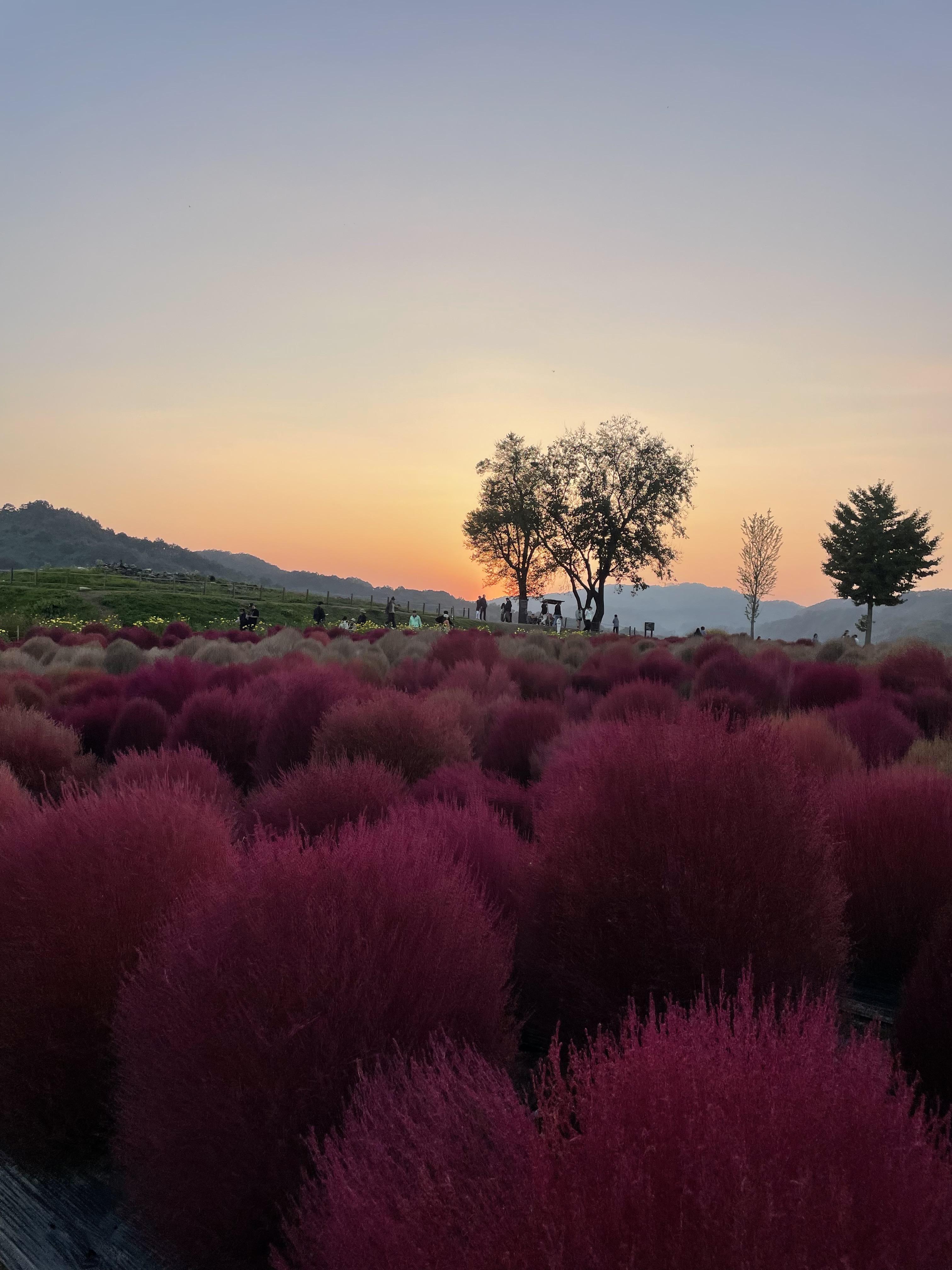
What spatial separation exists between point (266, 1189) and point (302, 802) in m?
2.21

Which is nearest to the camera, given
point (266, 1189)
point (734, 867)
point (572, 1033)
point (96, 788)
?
point (266, 1189)

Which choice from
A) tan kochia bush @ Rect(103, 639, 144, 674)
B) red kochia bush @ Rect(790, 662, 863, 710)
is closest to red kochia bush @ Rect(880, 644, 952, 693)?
red kochia bush @ Rect(790, 662, 863, 710)

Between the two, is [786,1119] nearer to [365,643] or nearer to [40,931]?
[40,931]

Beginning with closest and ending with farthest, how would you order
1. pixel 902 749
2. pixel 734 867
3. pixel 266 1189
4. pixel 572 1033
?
pixel 266 1189
pixel 734 867
pixel 572 1033
pixel 902 749

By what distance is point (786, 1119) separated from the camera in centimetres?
114

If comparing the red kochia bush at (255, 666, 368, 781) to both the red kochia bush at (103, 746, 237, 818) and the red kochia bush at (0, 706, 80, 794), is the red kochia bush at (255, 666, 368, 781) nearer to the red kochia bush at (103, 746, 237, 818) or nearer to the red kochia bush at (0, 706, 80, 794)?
the red kochia bush at (103, 746, 237, 818)

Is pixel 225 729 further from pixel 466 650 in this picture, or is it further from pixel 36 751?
pixel 466 650

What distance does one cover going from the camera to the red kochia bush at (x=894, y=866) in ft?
11.1

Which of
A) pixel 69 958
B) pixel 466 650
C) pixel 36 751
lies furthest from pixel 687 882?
pixel 466 650

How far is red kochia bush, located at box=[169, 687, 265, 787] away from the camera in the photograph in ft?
20.9

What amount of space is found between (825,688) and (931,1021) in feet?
20.5

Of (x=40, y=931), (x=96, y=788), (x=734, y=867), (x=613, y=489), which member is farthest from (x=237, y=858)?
(x=613, y=489)

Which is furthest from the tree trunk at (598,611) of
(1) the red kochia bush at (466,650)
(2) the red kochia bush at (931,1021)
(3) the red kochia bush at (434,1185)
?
(3) the red kochia bush at (434,1185)

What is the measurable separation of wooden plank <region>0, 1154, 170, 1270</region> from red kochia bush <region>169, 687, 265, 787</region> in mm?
3763
